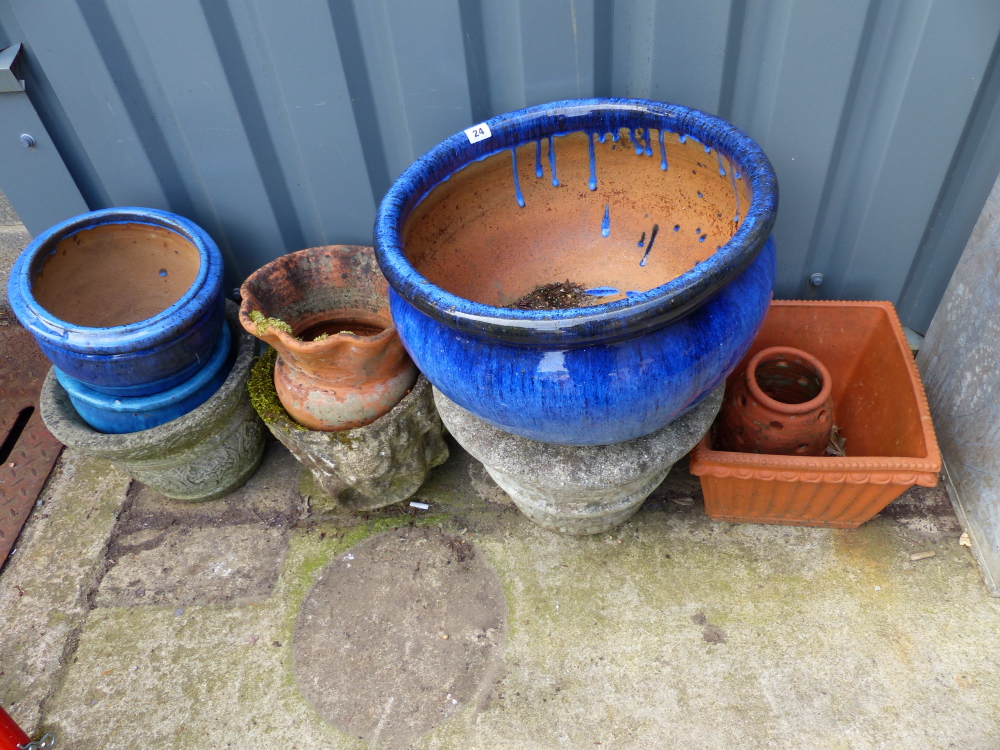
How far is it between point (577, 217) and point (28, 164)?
6.73ft

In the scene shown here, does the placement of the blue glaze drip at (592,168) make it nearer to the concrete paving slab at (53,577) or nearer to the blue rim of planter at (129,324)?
the blue rim of planter at (129,324)

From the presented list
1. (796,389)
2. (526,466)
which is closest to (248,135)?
(526,466)

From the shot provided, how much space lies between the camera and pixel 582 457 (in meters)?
1.95

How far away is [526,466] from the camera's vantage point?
1948mm

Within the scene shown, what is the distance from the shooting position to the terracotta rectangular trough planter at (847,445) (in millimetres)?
2002

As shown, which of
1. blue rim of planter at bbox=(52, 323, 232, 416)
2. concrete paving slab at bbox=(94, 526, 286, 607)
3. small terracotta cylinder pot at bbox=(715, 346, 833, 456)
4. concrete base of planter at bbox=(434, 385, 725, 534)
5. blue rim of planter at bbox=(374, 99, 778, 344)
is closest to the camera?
blue rim of planter at bbox=(374, 99, 778, 344)

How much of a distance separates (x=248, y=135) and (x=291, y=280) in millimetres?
533

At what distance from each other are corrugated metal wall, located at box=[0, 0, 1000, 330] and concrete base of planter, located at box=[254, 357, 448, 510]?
820 millimetres

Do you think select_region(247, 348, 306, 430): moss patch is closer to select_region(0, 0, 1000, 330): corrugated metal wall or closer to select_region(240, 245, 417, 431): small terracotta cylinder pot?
select_region(240, 245, 417, 431): small terracotta cylinder pot

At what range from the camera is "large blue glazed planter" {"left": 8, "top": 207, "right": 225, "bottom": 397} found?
208cm

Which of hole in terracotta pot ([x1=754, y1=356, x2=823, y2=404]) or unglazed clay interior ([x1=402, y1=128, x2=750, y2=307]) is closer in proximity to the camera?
unglazed clay interior ([x1=402, y1=128, x2=750, y2=307])

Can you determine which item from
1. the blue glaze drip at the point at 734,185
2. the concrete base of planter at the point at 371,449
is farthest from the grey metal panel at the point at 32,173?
the blue glaze drip at the point at 734,185

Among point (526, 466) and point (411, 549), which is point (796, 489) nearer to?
point (526, 466)

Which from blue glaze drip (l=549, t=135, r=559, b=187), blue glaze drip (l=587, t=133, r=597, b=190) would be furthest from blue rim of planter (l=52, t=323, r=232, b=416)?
blue glaze drip (l=587, t=133, r=597, b=190)
